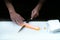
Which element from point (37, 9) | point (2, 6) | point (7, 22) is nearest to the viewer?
point (7, 22)

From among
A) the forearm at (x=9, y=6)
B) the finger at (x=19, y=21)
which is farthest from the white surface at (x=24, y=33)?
the forearm at (x=9, y=6)

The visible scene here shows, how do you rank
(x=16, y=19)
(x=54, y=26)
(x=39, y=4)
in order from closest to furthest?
(x=54, y=26), (x=16, y=19), (x=39, y=4)

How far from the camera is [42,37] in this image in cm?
77

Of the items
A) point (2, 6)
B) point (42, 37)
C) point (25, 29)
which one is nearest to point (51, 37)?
A: point (42, 37)

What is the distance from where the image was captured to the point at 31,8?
1.10 metres

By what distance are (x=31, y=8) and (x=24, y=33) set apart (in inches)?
13.0

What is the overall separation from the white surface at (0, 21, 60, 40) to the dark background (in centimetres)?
18

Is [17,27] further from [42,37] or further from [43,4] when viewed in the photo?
[43,4]

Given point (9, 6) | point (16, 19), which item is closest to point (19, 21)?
point (16, 19)

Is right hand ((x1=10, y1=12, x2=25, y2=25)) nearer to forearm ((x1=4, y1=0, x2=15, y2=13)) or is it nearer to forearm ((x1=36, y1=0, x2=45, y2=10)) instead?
forearm ((x1=4, y1=0, x2=15, y2=13))

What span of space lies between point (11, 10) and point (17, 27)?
0.17m

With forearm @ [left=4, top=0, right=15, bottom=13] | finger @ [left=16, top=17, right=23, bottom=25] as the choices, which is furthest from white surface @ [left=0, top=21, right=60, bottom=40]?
forearm @ [left=4, top=0, right=15, bottom=13]

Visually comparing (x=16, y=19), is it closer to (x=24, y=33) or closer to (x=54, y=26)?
(x=24, y=33)

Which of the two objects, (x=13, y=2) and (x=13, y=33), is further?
(x=13, y=2)
